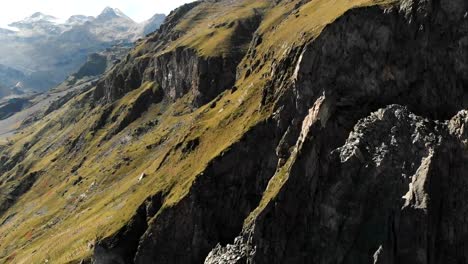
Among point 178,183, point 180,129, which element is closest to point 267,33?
point 180,129

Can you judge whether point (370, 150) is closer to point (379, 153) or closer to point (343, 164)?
point (379, 153)

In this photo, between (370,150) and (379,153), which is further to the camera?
(370,150)

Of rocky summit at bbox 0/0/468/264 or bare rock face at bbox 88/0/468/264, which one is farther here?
rocky summit at bbox 0/0/468/264

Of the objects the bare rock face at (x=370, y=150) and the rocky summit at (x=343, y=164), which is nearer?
the bare rock face at (x=370, y=150)

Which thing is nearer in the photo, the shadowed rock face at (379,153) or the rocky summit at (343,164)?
the shadowed rock face at (379,153)

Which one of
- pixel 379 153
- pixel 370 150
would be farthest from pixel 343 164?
pixel 379 153

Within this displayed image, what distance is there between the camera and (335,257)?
78.2 metres

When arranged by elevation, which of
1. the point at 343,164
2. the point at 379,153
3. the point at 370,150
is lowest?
the point at 343,164

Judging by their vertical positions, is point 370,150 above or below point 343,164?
above

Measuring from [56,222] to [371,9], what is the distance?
148 meters

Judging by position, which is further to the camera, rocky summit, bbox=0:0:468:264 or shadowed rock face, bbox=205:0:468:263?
rocky summit, bbox=0:0:468:264

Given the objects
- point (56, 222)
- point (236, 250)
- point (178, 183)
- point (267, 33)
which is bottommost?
point (56, 222)

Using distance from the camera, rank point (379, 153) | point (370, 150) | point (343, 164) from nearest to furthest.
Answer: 1. point (379, 153)
2. point (370, 150)
3. point (343, 164)

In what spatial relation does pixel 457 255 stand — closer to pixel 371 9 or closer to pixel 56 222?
pixel 371 9
